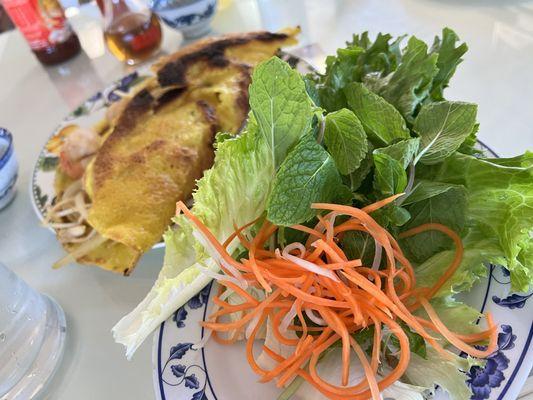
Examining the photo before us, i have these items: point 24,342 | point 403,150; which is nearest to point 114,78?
point 24,342

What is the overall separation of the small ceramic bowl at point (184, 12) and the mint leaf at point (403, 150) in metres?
1.23

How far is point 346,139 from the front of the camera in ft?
2.25

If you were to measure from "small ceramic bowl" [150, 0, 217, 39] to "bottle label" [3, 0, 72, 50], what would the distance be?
1.14 feet

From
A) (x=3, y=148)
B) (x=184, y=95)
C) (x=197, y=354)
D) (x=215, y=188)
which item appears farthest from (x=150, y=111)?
(x=197, y=354)

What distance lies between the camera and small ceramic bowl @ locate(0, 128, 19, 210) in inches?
47.8

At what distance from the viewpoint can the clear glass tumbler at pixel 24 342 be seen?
89 centimetres

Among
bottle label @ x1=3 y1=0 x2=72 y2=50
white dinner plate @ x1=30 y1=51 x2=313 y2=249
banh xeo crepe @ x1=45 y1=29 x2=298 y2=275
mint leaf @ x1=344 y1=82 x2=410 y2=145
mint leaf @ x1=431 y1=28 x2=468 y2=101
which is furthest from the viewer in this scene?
bottle label @ x1=3 y1=0 x2=72 y2=50

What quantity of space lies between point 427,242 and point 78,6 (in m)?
2.04

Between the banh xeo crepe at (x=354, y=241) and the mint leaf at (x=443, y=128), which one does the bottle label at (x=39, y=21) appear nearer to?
the banh xeo crepe at (x=354, y=241)

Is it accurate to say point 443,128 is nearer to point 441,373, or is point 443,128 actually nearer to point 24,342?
point 441,373

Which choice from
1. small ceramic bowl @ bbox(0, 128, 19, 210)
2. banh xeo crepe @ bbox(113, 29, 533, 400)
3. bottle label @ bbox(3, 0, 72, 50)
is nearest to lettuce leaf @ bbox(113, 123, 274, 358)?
banh xeo crepe @ bbox(113, 29, 533, 400)

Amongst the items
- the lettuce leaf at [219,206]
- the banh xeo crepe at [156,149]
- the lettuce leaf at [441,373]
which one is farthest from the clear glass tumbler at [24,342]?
the lettuce leaf at [441,373]

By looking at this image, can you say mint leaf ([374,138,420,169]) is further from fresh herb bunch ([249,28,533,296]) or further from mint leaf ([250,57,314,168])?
mint leaf ([250,57,314,168])

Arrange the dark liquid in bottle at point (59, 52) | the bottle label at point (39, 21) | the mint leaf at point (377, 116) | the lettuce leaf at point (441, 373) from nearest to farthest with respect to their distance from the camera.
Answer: the lettuce leaf at point (441, 373) → the mint leaf at point (377, 116) → the bottle label at point (39, 21) → the dark liquid in bottle at point (59, 52)
